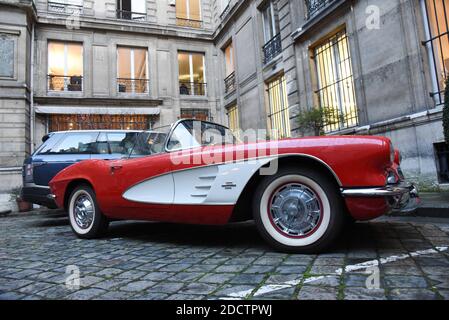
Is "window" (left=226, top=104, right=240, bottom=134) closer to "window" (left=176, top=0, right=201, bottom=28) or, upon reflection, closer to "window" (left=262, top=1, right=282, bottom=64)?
"window" (left=262, top=1, right=282, bottom=64)

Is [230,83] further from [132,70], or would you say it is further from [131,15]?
[131,15]

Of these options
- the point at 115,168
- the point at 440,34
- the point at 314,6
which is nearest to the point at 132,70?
the point at 314,6

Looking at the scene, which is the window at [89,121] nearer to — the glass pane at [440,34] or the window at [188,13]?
the window at [188,13]

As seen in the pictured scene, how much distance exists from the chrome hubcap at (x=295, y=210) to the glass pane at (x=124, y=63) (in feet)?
48.4

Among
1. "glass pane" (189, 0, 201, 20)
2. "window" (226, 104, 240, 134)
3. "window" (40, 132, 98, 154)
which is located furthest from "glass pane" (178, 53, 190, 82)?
"window" (40, 132, 98, 154)

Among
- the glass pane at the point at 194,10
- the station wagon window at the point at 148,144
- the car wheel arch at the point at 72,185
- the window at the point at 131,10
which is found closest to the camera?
the station wagon window at the point at 148,144

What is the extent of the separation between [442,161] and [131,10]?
15.8 m

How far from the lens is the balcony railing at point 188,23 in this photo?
17.2 m

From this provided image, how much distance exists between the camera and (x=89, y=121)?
14.6m

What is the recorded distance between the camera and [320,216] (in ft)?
8.60

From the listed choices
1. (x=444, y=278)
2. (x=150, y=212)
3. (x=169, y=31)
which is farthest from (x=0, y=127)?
(x=444, y=278)

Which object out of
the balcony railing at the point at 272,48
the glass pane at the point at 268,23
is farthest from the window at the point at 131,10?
the balcony railing at the point at 272,48
